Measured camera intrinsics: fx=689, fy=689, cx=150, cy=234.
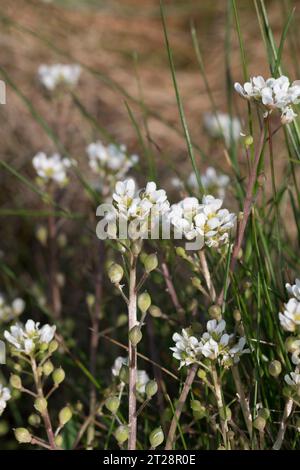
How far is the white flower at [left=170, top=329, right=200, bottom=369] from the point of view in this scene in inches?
27.1

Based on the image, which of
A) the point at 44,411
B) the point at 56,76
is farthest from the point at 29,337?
the point at 56,76

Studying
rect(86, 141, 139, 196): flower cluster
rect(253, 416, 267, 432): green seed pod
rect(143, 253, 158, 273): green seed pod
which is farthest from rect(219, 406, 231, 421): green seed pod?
rect(86, 141, 139, 196): flower cluster

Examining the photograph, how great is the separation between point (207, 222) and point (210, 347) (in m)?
0.13

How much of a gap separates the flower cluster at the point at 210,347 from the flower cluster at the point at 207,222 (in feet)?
0.29

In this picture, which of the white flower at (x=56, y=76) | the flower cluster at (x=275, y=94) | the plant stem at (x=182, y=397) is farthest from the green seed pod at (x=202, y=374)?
the white flower at (x=56, y=76)

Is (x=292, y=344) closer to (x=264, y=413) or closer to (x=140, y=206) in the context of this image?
→ (x=264, y=413)

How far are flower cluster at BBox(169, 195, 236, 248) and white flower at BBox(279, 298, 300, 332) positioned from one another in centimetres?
10

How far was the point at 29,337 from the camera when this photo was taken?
0.75m

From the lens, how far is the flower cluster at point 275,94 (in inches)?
26.8

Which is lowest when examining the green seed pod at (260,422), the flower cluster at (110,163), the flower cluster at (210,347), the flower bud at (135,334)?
the green seed pod at (260,422)

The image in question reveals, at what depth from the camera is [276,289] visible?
89 cm

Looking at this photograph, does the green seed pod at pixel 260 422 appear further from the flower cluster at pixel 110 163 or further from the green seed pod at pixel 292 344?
the flower cluster at pixel 110 163

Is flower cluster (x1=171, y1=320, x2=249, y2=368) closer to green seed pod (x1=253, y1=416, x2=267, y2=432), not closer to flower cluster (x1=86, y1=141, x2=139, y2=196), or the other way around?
green seed pod (x1=253, y1=416, x2=267, y2=432)
